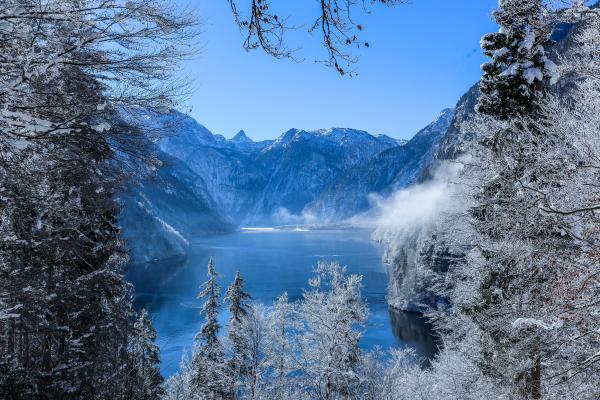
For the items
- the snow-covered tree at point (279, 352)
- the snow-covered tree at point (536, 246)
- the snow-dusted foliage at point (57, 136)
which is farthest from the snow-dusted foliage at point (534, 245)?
the snow-covered tree at point (279, 352)

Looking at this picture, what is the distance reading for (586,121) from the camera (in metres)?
6.70

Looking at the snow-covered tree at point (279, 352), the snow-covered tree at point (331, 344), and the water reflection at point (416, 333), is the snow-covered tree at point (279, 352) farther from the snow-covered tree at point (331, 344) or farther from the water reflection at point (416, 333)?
the water reflection at point (416, 333)

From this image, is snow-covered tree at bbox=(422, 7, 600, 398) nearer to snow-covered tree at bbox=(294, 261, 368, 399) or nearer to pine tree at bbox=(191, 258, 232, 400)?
snow-covered tree at bbox=(294, 261, 368, 399)

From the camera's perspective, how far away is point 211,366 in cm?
2261

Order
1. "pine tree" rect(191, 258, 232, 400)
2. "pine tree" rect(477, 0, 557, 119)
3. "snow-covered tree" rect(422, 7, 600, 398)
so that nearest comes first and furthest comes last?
1. "snow-covered tree" rect(422, 7, 600, 398)
2. "pine tree" rect(477, 0, 557, 119)
3. "pine tree" rect(191, 258, 232, 400)

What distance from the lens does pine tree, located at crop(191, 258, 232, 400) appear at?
22.0m

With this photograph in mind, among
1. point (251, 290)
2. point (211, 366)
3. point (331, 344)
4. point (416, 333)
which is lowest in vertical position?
point (416, 333)

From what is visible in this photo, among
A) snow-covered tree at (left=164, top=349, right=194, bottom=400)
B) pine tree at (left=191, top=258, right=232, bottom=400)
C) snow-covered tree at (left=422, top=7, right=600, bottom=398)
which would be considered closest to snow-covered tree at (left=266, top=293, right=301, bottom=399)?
pine tree at (left=191, top=258, right=232, bottom=400)

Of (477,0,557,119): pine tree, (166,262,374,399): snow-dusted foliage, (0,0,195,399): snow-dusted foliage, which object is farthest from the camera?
(166,262,374,399): snow-dusted foliage

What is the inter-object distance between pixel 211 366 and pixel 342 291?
8405 millimetres

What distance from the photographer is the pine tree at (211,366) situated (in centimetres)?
2200

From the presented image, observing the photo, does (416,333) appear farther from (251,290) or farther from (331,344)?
(331,344)

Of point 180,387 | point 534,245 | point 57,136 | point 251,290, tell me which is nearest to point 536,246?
point 534,245

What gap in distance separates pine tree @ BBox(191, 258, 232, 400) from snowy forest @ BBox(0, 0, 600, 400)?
2737 mm
